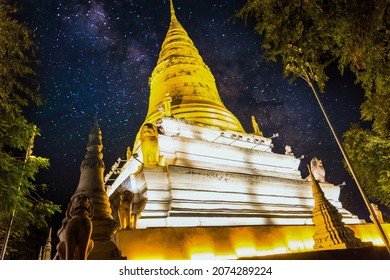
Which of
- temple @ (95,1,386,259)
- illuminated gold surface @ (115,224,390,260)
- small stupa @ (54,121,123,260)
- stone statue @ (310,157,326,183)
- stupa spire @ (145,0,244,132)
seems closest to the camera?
small stupa @ (54,121,123,260)

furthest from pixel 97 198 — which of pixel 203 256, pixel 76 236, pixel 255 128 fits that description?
pixel 255 128

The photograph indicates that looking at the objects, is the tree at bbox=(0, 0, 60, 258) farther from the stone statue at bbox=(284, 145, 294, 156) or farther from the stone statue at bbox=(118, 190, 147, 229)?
the stone statue at bbox=(284, 145, 294, 156)

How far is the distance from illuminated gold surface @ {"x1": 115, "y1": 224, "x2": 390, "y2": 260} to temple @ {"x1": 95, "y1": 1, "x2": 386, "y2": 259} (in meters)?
0.03

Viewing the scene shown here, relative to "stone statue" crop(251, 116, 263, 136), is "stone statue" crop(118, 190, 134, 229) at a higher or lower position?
lower

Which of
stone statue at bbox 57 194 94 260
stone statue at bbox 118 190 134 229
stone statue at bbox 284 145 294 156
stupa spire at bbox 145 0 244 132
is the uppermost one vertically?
stupa spire at bbox 145 0 244 132

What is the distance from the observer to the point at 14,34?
656 cm

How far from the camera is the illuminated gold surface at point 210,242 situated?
7.54m

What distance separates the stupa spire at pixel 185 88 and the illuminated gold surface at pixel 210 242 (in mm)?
6636

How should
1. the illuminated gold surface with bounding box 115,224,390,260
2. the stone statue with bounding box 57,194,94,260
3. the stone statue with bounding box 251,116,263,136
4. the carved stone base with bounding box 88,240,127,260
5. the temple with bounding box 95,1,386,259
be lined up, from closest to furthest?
the stone statue with bounding box 57,194,94,260 → the carved stone base with bounding box 88,240,127,260 → the illuminated gold surface with bounding box 115,224,390,260 → the temple with bounding box 95,1,386,259 → the stone statue with bounding box 251,116,263,136

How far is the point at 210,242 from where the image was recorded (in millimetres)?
8797

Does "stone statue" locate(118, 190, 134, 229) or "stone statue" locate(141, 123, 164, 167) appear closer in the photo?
"stone statue" locate(118, 190, 134, 229)


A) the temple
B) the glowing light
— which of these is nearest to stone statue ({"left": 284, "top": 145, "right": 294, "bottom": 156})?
the temple

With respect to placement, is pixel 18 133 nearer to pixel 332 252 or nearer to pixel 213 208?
pixel 213 208

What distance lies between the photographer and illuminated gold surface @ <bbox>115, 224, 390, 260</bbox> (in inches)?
297
